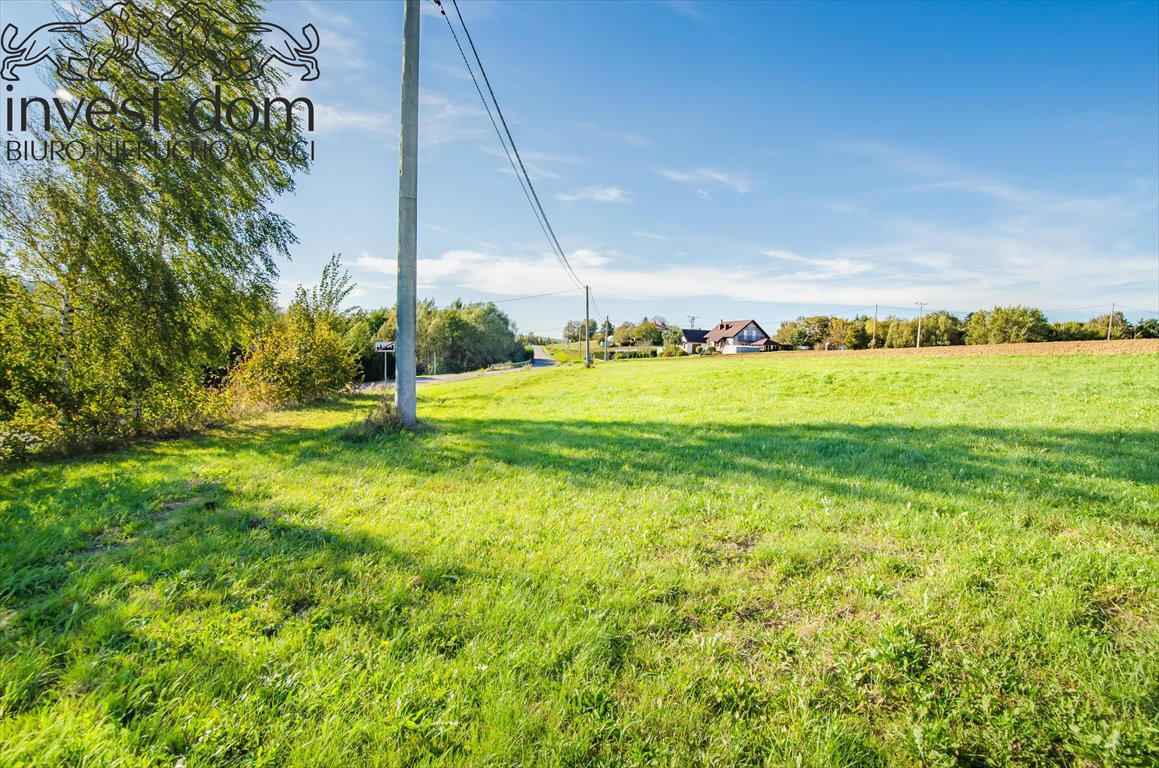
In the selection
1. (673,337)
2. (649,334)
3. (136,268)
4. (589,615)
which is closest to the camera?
(589,615)

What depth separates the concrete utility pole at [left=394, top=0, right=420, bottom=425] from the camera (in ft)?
26.0

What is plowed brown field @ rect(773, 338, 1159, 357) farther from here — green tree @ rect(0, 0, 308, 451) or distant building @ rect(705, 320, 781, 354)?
distant building @ rect(705, 320, 781, 354)

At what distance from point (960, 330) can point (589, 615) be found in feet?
269

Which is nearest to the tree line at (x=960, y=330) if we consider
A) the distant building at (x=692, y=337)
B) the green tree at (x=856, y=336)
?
the green tree at (x=856, y=336)

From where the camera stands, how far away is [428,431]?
8.23 m

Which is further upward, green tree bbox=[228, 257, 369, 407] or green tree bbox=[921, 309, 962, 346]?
green tree bbox=[921, 309, 962, 346]

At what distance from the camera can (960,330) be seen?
6238cm

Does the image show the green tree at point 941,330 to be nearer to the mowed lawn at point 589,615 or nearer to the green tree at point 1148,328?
the green tree at point 1148,328

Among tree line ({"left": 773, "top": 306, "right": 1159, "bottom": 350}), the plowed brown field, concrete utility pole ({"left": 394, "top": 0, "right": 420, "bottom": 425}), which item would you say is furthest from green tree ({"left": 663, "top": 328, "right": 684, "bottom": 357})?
concrete utility pole ({"left": 394, "top": 0, "right": 420, "bottom": 425})

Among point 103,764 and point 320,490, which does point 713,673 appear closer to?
point 103,764

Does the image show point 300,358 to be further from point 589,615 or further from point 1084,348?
point 1084,348

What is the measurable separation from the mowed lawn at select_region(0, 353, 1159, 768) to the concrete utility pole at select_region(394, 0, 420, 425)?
3.33 metres

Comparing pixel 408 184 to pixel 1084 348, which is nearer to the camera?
pixel 408 184

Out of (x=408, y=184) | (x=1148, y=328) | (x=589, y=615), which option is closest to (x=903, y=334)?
(x=1148, y=328)
